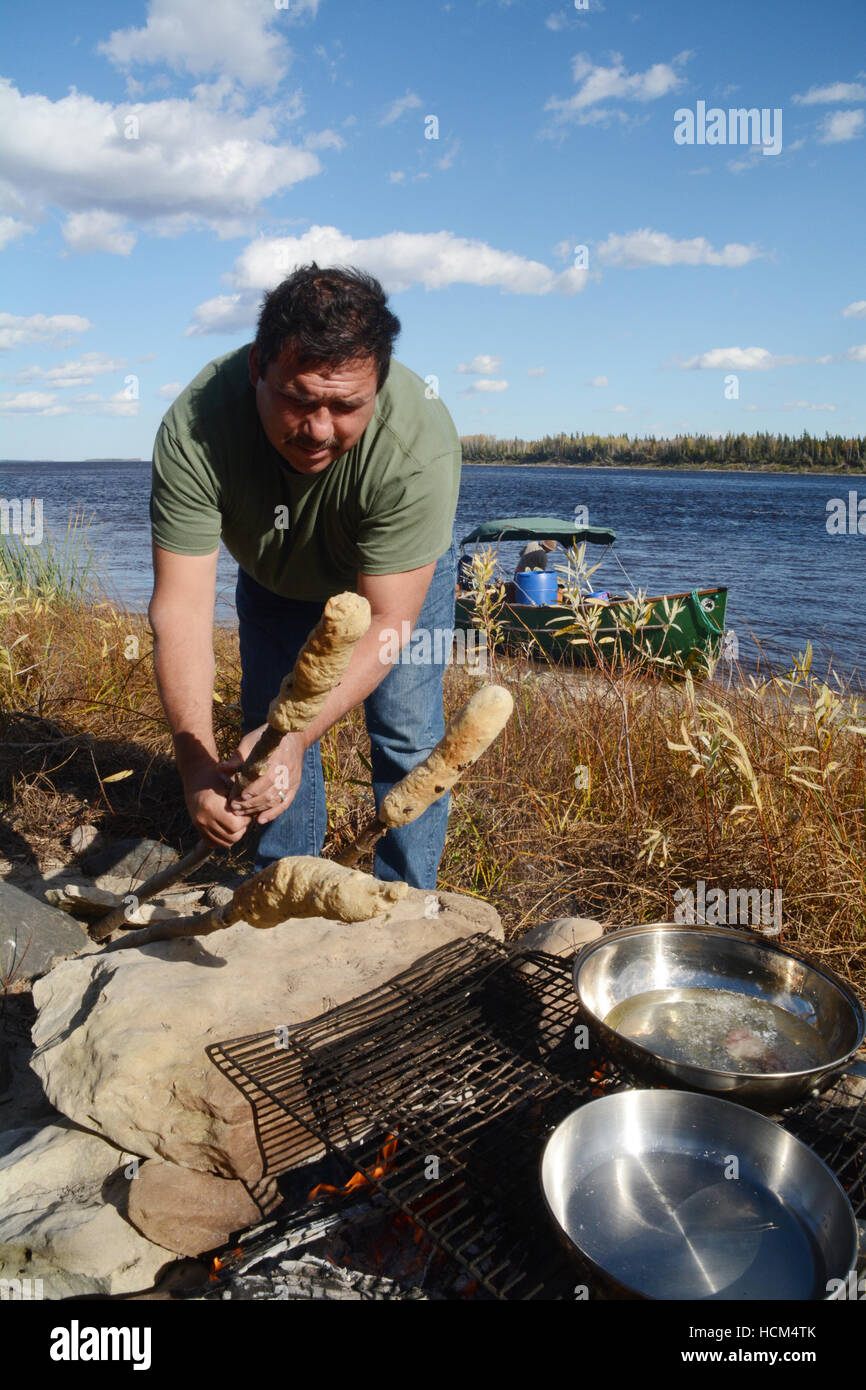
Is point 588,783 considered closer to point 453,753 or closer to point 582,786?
point 582,786

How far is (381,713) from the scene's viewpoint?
344cm

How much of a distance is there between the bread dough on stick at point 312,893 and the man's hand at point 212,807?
0.36 metres

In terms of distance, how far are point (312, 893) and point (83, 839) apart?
3.08 meters

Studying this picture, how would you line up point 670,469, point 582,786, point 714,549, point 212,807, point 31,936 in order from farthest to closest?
1. point 670,469
2. point 714,549
3. point 582,786
4. point 31,936
5. point 212,807

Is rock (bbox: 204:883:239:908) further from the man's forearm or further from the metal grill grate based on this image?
the metal grill grate

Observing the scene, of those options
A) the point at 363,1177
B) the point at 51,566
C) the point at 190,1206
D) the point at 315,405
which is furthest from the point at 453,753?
the point at 51,566

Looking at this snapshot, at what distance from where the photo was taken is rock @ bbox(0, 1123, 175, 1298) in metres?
2.08

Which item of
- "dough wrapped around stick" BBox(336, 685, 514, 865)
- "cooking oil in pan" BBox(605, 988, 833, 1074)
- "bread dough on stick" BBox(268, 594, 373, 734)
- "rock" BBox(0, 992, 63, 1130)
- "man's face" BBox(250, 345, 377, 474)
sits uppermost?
"man's face" BBox(250, 345, 377, 474)

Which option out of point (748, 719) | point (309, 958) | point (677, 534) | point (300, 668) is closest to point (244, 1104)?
point (309, 958)

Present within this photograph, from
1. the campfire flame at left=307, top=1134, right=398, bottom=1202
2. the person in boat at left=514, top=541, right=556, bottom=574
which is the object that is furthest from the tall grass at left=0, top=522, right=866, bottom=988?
the person in boat at left=514, top=541, right=556, bottom=574

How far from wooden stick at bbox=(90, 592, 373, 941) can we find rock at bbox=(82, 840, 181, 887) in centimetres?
218
